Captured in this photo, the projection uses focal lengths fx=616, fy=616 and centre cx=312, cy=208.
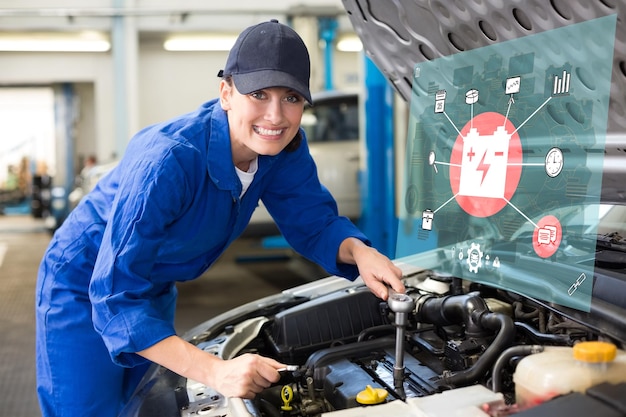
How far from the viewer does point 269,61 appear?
4.19 feet

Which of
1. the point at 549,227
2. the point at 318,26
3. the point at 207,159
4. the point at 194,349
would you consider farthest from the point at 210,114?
the point at 318,26

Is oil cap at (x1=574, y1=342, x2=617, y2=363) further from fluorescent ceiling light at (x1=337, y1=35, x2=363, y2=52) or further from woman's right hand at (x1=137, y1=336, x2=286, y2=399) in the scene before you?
fluorescent ceiling light at (x1=337, y1=35, x2=363, y2=52)

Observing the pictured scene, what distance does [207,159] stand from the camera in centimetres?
140

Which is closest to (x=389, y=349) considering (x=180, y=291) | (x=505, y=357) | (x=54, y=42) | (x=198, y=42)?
(x=505, y=357)

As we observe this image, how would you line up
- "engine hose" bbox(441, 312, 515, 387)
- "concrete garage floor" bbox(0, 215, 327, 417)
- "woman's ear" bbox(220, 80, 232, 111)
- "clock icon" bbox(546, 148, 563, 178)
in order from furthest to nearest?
1. "concrete garage floor" bbox(0, 215, 327, 417)
2. "woman's ear" bbox(220, 80, 232, 111)
3. "engine hose" bbox(441, 312, 515, 387)
4. "clock icon" bbox(546, 148, 563, 178)

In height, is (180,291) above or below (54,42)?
below

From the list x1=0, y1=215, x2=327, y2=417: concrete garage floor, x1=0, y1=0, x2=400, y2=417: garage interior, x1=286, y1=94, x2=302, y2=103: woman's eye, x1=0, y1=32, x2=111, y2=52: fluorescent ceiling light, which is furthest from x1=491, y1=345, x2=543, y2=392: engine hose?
x1=0, y1=32, x2=111, y2=52: fluorescent ceiling light

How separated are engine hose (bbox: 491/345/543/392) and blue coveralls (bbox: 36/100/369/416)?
0.58 m

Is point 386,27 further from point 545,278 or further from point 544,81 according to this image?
point 545,278

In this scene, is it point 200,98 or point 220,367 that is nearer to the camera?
point 220,367

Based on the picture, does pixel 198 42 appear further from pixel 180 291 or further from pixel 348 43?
pixel 180 291

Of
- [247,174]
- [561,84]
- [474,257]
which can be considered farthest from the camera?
[247,174]
